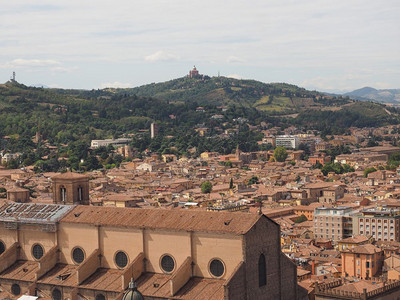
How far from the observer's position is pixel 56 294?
37.0 metres

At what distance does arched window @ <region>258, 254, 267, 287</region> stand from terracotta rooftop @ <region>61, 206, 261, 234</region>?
172cm

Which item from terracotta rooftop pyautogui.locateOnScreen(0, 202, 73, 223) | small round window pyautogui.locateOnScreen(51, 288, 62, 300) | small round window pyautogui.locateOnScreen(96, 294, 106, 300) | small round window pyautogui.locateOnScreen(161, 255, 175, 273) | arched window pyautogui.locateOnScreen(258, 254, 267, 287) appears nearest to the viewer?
arched window pyautogui.locateOnScreen(258, 254, 267, 287)

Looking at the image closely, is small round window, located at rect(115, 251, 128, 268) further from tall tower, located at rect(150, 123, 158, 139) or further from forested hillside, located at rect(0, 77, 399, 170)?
tall tower, located at rect(150, 123, 158, 139)

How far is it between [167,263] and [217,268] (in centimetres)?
246

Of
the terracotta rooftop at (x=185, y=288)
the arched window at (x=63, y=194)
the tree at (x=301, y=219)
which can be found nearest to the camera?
the terracotta rooftop at (x=185, y=288)

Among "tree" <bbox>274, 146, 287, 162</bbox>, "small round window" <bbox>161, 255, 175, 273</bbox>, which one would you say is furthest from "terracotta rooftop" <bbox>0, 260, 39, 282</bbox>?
"tree" <bbox>274, 146, 287, 162</bbox>

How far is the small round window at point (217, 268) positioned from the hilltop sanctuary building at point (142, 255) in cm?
4

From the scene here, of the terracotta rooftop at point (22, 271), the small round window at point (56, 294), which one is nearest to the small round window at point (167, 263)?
the small round window at point (56, 294)

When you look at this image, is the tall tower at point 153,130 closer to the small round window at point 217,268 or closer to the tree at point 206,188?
the tree at point 206,188

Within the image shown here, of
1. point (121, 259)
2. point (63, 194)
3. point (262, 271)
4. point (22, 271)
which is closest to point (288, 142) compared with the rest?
point (63, 194)

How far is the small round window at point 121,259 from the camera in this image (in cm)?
3656

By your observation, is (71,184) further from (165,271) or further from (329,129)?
(329,129)

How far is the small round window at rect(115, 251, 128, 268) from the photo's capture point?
36562 millimetres

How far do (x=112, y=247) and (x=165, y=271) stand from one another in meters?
2.92
